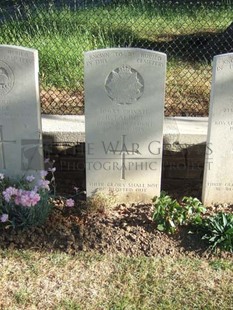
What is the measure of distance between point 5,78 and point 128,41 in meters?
4.77

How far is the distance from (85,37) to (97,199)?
345 centimetres

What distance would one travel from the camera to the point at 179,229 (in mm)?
3736

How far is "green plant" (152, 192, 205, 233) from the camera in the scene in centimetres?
365

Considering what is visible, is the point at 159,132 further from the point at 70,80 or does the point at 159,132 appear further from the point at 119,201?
the point at 70,80

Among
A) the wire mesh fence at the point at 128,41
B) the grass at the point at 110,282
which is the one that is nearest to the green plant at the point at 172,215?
the grass at the point at 110,282

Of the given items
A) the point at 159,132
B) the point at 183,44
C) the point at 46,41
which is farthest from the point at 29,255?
the point at 183,44

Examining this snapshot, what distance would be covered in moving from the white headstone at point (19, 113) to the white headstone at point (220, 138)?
147 cm

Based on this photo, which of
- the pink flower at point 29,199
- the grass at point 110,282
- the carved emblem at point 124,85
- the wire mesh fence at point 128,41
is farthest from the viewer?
the wire mesh fence at point 128,41

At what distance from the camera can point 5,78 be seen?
363 centimetres

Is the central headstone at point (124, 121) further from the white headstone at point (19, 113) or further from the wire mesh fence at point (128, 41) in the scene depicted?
the wire mesh fence at point (128, 41)

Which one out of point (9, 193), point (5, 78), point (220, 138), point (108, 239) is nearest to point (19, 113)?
point (5, 78)

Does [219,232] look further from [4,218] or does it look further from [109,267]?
[4,218]

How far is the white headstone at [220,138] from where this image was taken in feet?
11.8

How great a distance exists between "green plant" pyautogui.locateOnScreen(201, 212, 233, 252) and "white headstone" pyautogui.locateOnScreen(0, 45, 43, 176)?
1565 millimetres
